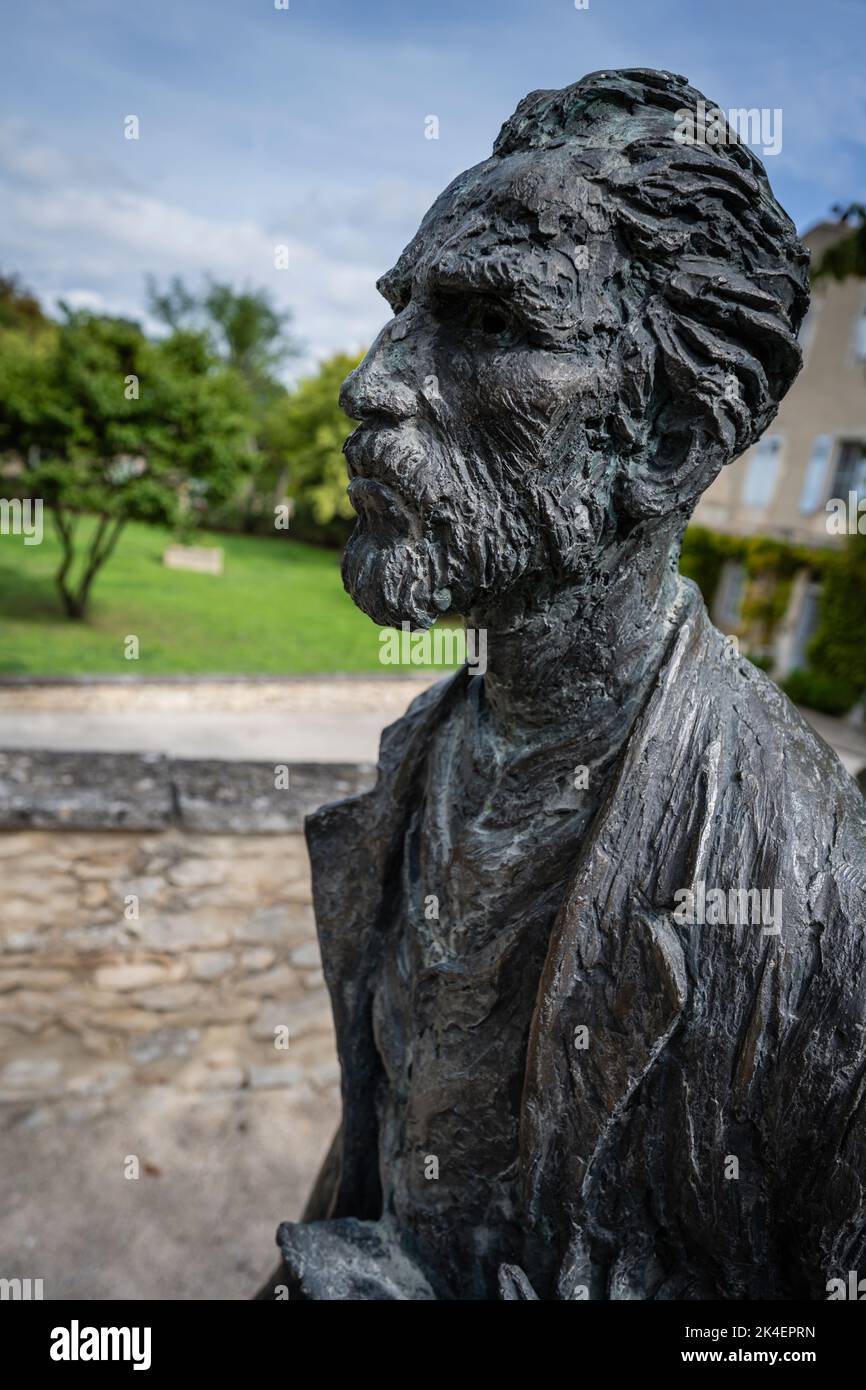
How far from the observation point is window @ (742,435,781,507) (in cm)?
2025

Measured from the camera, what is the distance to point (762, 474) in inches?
811

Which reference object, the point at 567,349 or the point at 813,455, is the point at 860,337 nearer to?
the point at 813,455

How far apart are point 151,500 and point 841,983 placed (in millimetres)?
13046

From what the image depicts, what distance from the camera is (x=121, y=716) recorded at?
10.8m

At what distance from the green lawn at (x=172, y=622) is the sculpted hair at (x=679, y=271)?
36.2ft

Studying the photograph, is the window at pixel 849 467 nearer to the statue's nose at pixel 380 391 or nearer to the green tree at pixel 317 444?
the green tree at pixel 317 444

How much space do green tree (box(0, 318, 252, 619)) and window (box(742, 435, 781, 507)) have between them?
11.2 metres

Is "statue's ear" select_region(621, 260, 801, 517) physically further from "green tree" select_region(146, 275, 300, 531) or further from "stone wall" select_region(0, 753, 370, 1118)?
"green tree" select_region(146, 275, 300, 531)

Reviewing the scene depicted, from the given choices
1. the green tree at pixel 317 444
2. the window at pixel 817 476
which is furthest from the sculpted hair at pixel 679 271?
the green tree at pixel 317 444

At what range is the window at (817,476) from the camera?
748 inches

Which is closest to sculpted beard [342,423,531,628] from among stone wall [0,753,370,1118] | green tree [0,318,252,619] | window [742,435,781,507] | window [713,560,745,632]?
stone wall [0,753,370,1118]

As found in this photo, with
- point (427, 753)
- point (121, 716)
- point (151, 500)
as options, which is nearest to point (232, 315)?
point (151, 500)

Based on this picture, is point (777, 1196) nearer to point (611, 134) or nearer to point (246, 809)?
point (611, 134)

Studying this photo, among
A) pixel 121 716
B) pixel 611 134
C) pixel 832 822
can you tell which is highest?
pixel 611 134
